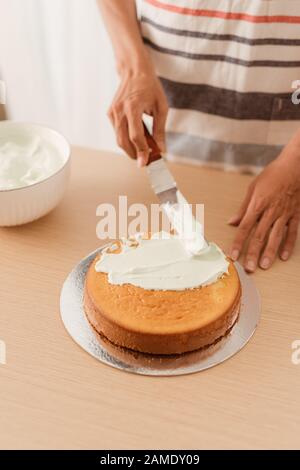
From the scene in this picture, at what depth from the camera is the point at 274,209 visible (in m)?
1.14

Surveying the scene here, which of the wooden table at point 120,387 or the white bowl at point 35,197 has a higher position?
the white bowl at point 35,197

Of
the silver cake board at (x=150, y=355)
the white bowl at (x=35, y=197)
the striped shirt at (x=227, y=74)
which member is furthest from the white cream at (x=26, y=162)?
the striped shirt at (x=227, y=74)

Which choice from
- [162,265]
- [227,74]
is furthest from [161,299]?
[227,74]

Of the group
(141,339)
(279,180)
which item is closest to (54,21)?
(279,180)

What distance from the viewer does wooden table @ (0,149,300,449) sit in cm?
79

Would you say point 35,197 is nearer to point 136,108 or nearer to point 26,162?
point 26,162

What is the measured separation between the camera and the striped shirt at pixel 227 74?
119cm

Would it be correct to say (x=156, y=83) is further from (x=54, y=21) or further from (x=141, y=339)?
(x=54, y=21)

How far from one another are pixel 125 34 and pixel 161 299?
0.64m

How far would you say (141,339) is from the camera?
0.88m

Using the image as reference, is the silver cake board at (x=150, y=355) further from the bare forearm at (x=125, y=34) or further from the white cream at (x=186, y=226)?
the bare forearm at (x=125, y=34)

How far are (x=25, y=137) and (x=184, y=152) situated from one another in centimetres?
38

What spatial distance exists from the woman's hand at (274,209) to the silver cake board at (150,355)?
0.43ft
